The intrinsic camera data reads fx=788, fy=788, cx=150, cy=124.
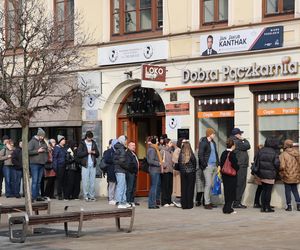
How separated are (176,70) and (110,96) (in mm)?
2787

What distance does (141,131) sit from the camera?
23797mm

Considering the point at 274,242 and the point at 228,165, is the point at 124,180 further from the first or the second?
the point at 274,242

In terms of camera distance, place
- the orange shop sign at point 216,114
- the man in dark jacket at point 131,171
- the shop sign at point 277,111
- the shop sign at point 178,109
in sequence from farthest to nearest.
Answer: the shop sign at point 178,109 → the orange shop sign at point 216,114 → the shop sign at point 277,111 → the man in dark jacket at point 131,171

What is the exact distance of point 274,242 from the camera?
42.7 feet

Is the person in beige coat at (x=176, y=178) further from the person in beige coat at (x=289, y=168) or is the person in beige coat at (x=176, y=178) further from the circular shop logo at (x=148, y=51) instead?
the circular shop logo at (x=148, y=51)

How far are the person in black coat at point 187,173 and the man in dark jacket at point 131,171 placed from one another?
1.16 metres

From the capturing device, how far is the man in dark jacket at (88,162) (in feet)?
70.7

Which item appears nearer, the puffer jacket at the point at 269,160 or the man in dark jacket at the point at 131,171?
the puffer jacket at the point at 269,160

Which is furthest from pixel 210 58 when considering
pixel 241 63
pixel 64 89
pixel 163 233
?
pixel 163 233

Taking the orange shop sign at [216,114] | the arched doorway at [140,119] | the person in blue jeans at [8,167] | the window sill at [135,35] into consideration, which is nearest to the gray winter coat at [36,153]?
the person in blue jeans at [8,167]

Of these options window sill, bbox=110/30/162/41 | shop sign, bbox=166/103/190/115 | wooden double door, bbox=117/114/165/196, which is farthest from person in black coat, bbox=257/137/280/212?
window sill, bbox=110/30/162/41

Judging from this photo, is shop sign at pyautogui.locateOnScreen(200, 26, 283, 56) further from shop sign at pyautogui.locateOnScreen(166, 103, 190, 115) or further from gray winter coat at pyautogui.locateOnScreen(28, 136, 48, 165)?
gray winter coat at pyautogui.locateOnScreen(28, 136, 48, 165)

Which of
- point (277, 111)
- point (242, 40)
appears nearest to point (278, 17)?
point (242, 40)

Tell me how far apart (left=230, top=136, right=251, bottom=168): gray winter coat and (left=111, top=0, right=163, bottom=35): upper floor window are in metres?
4.86
